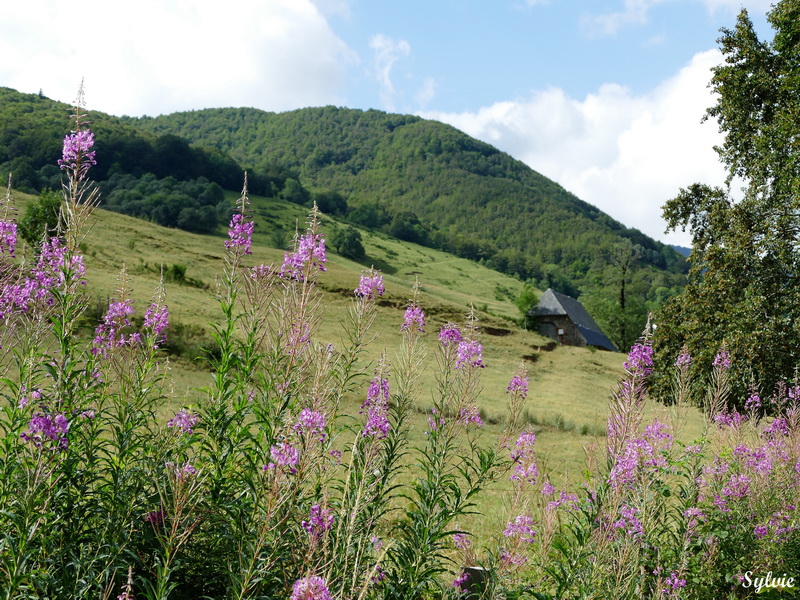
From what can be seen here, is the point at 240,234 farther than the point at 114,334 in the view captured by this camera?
No

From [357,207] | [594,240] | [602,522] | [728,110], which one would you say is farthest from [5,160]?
[594,240]

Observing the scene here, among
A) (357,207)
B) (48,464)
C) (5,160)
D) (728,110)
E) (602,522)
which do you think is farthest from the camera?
(357,207)

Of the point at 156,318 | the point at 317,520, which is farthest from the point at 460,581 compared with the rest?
the point at 156,318

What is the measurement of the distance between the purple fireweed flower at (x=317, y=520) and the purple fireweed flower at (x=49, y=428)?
1.54 meters

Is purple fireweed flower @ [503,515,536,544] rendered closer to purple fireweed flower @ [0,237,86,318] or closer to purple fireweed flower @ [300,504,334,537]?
purple fireweed flower @ [300,504,334,537]

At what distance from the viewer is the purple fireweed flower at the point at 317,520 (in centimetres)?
282

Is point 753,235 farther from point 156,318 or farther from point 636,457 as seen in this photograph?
point 156,318

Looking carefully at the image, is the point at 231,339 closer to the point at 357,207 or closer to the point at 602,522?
the point at 602,522

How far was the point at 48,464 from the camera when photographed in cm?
327

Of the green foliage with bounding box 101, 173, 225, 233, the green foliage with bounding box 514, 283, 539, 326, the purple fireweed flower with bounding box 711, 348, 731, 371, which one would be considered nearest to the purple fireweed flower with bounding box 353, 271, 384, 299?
the purple fireweed flower with bounding box 711, 348, 731, 371

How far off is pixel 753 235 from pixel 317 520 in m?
16.0

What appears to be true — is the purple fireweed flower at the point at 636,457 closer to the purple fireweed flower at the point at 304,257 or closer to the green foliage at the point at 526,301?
the purple fireweed flower at the point at 304,257

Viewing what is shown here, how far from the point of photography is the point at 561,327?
7262 cm

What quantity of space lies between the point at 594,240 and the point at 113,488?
654 ft
